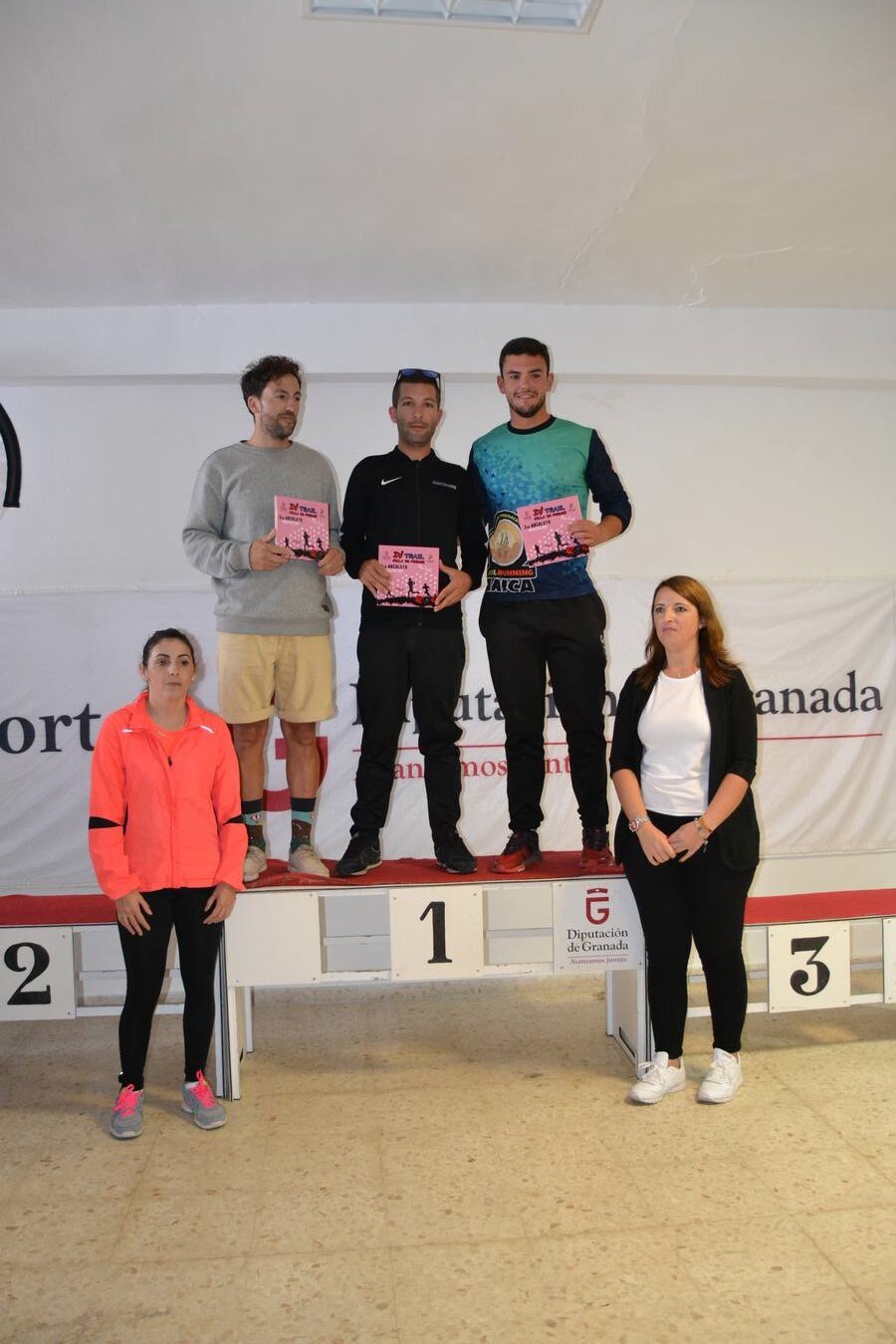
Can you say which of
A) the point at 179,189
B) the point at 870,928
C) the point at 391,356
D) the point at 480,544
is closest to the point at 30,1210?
the point at 480,544

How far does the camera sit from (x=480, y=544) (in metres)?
3.10

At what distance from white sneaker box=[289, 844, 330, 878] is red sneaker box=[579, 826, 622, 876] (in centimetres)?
82

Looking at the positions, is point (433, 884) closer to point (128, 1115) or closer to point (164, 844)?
point (164, 844)

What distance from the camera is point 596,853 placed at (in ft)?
10.2

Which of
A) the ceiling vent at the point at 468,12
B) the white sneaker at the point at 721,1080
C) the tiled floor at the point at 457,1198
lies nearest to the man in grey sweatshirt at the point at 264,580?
the tiled floor at the point at 457,1198

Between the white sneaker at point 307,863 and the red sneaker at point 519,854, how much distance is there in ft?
1.79

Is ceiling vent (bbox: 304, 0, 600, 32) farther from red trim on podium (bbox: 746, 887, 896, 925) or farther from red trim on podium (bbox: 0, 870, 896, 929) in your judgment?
red trim on podium (bbox: 746, 887, 896, 925)

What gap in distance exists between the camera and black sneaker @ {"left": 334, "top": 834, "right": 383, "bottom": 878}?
9.98 ft

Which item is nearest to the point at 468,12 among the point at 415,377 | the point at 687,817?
the point at 415,377

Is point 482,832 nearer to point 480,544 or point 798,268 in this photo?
point 480,544

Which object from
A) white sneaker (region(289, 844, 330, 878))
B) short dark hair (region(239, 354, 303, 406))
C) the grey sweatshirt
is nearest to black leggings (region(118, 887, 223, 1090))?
white sneaker (region(289, 844, 330, 878))

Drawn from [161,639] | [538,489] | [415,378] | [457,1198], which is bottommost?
[457,1198]

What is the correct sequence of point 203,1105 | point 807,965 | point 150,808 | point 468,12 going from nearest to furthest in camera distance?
point 468,12
point 150,808
point 203,1105
point 807,965

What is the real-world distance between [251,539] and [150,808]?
2.83ft
